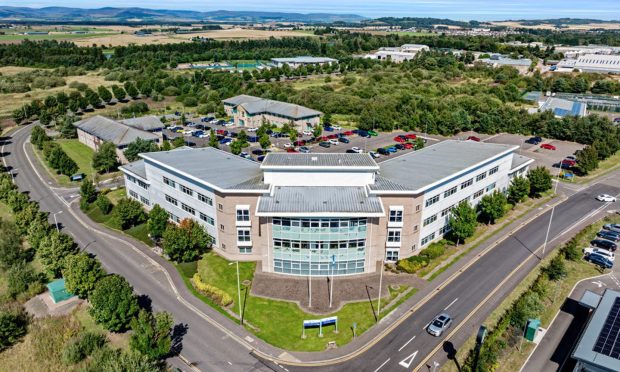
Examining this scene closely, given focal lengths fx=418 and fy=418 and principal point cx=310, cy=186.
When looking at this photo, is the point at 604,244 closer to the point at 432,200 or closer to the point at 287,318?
the point at 432,200

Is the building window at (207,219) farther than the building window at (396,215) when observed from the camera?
Yes

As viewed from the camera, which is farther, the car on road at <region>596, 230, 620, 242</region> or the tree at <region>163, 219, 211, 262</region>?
the car on road at <region>596, 230, 620, 242</region>

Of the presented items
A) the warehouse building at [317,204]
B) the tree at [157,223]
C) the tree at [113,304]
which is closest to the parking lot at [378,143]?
the warehouse building at [317,204]

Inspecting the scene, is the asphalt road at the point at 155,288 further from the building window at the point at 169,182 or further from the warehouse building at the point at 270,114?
the warehouse building at the point at 270,114

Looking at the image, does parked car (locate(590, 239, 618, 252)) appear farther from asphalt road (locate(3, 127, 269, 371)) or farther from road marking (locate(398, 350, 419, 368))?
asphalt road (locate(3, 127, 269, 371))

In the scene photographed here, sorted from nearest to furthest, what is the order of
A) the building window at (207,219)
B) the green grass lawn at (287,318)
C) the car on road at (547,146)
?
the green grass lawn at (287,318)
the building window at (207,219)
the car on road at (547,146)

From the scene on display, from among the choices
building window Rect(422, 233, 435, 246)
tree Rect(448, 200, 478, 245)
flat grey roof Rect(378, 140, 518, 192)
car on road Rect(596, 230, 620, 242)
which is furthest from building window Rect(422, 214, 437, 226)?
car on road Rect(596, 230, 620, 242)

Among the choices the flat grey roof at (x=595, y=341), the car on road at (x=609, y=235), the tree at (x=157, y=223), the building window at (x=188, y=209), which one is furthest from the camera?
the car on road at (x=609, y=235)
